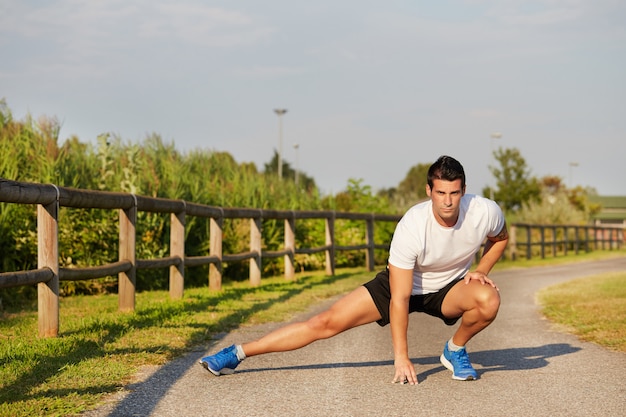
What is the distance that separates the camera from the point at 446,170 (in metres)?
5.42

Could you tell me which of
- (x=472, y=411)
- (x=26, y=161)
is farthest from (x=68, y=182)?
(x=472, y=411)

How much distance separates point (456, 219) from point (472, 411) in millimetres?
1264

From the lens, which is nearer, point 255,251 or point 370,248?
point 255,251

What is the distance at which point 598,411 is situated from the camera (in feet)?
16.0

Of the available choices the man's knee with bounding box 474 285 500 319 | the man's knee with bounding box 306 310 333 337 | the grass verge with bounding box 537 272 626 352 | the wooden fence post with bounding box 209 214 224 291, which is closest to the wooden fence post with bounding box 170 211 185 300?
the wooden fence post with bounding box 209 214 224 291

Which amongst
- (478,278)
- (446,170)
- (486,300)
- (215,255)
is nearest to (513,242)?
(215,255)

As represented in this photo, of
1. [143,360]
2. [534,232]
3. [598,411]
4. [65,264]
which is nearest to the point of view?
[598,411]

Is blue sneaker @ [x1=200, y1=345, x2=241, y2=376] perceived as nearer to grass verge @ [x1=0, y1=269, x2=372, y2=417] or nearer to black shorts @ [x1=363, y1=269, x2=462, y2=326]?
→ grass verge @ [x1=0, y1=269, x2=372, y2=417]

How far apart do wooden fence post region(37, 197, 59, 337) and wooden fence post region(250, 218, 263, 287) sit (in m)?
6.43

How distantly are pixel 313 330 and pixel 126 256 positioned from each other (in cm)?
381

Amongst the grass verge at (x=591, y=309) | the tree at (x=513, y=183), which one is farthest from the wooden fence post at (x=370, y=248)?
the tree at (x=513, y=183)

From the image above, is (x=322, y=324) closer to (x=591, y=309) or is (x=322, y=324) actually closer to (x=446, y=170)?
(x=446, y=170)

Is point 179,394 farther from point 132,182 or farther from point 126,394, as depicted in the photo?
point 132,182

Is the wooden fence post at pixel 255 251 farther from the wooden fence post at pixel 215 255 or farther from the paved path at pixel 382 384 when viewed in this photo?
the paved path at pixel 382 384
